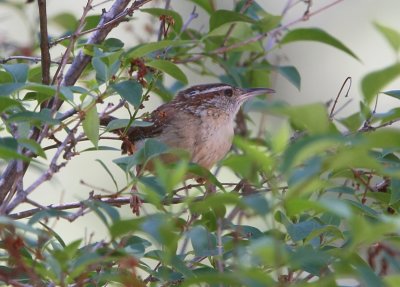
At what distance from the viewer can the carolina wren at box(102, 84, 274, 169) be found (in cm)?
441

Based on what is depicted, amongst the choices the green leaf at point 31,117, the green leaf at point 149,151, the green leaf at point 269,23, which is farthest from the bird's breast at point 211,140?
the green leaf at point 31,117

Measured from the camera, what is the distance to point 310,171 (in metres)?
1.62

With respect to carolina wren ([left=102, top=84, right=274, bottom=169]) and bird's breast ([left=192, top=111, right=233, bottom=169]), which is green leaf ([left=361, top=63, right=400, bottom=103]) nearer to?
carolina wren ([left=102, top=84, right=274, bottom=169])

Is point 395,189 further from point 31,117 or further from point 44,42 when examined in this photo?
point 44,42

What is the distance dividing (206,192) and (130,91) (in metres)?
0.49

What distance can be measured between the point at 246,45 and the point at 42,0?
4.69 ft

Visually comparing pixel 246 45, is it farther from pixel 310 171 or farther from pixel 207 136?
pixel 310 171

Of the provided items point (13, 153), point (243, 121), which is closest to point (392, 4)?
point (243, 121)

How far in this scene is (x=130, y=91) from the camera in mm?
2822

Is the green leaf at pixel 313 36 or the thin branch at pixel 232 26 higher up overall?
the thin branch at pixel 232 26

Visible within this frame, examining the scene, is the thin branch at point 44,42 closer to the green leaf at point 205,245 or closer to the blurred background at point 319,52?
the green leaf at point 205,245

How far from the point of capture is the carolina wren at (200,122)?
14.5ft

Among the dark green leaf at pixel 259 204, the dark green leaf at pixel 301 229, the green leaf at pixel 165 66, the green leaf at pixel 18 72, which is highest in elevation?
the green leaf at pixel 18 72

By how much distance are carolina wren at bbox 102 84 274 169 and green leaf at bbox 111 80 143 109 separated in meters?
1.21
